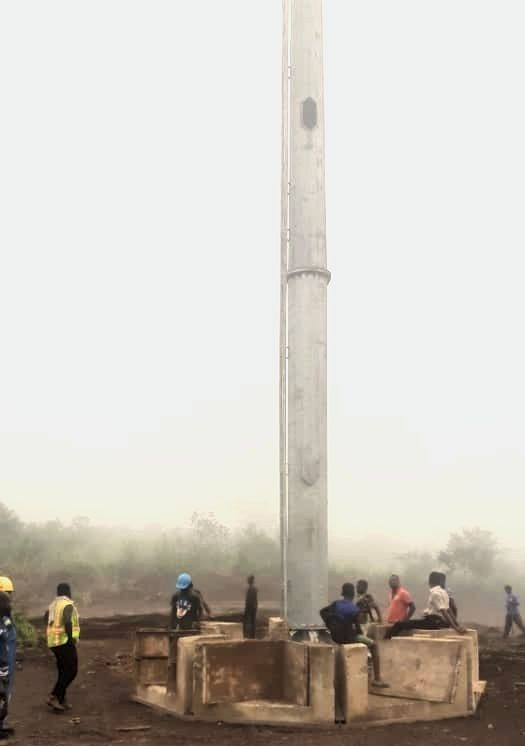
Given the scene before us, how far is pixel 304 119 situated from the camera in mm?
16156

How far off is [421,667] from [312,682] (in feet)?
5.30

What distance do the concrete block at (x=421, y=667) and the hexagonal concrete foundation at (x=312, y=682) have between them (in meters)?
0.01

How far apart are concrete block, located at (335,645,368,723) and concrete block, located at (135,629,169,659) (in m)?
2.86

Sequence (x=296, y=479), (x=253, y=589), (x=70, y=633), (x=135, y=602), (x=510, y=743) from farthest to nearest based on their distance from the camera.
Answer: (x=135, y=602), (x=253, y=589), (x=296, y=479), (x=70, y=633), (x=510, y=743)

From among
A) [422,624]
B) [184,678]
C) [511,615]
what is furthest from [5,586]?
[511,615]

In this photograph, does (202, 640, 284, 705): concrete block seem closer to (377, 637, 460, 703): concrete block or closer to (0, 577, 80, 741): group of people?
(377, 637, 460, 703): concrete block

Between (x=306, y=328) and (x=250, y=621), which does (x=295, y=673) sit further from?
(x=250, y=621)

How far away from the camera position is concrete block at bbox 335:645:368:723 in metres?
9.77

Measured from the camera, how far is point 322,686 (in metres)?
9.73

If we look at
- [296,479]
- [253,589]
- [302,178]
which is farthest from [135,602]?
[302,178]

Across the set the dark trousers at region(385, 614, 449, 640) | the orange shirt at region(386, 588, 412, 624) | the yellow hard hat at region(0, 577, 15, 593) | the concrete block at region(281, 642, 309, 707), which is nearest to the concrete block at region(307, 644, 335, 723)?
the concrete block at region(281, 642, 309, 707)

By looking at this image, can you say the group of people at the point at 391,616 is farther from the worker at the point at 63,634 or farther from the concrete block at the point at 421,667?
the worker at the point at 63,634

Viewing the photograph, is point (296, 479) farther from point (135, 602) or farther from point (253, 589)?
point (135, 602)

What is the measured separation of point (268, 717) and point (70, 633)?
266 centimetres
